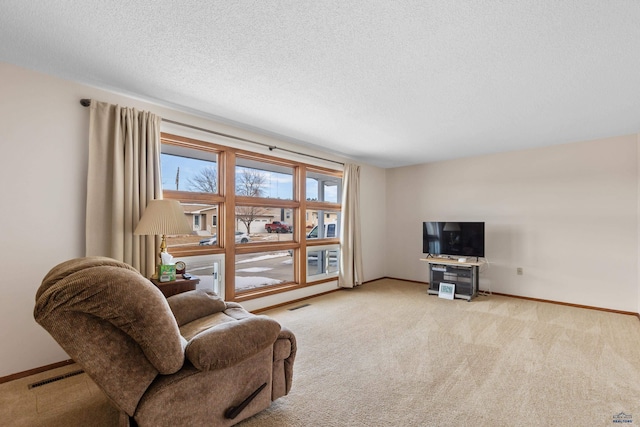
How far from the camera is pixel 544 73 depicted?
245 centimetres

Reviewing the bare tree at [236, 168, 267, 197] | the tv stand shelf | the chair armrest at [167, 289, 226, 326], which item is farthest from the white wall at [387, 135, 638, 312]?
the chair armrest at [167, 289, 226, 326]

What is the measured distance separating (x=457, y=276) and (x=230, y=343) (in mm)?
4393

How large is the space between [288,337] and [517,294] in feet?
14.8

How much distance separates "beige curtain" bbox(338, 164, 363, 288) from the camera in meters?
5.43

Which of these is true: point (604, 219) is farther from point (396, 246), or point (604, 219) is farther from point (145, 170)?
point (145, 170)

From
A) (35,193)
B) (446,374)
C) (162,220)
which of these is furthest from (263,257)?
(446,374)

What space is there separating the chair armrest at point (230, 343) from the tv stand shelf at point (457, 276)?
401 cm

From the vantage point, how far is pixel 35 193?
248 cm

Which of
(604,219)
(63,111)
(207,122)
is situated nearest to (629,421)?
(604,219)

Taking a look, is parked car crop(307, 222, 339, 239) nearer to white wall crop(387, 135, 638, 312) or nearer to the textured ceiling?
white wall crop(387, 135, 638, 312)

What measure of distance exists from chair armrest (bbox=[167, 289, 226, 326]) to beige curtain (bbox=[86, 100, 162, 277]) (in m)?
Answer: 0.72

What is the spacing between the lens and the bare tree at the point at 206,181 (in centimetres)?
365

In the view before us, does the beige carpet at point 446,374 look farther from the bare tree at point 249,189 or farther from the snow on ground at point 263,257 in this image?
the bare tree at point 249,189

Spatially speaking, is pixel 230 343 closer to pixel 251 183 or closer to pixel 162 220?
pixel 162 220
